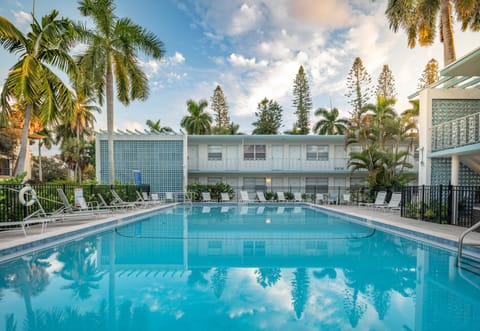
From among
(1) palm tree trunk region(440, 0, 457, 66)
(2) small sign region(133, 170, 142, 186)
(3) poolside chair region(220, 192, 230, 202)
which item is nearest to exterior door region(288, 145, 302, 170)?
(3) poolside chair region(220, 192, 230, 202)

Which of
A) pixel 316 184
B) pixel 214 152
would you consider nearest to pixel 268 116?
pixel 214 152

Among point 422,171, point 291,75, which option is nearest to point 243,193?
point 422,171

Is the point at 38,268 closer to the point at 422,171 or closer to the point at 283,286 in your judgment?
the point at 283,286

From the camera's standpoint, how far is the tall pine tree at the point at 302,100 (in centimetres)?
3634

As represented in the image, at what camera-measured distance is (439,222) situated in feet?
30.7

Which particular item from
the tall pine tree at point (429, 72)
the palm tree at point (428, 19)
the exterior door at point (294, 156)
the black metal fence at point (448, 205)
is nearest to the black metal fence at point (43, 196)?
the exterior door at point (294, 156)

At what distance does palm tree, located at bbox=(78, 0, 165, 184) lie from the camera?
13.8m

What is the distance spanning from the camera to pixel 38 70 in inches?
360

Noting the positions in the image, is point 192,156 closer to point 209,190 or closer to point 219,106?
point 209,190

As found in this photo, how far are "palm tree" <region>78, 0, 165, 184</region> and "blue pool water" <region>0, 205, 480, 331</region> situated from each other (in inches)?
383

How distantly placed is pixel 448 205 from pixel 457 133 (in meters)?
3.02

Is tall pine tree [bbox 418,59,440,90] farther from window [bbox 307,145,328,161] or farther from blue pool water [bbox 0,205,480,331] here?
blue pool water [bbox 0,205,480,331]

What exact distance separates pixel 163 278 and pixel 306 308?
265cm

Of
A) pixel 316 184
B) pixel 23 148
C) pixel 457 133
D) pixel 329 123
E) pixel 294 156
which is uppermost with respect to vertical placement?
pixel 329 123
